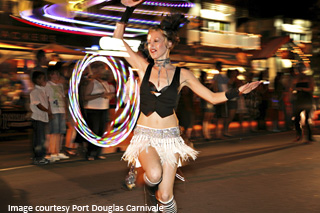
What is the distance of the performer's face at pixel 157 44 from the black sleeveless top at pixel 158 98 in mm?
200

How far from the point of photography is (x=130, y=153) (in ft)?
13.4

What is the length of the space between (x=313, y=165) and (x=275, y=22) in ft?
91.1

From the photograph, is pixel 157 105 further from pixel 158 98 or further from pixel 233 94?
pixel 233 94

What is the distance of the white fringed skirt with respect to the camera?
403cm

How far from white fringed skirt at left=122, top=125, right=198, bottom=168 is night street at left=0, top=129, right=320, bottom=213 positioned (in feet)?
4.03

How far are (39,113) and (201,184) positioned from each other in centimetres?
364

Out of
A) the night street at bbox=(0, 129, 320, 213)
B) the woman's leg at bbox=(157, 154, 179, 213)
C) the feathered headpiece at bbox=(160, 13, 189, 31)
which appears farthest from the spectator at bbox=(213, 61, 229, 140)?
the woman's leg at bbox=(157, 154, 179, 213)

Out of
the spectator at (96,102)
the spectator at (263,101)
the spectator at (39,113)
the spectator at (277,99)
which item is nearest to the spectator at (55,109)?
the spectator at (39,113)

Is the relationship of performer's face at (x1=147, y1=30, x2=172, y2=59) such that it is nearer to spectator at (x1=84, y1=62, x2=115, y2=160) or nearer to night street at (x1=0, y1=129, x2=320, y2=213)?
night street at (x1=0, y1=129, x2=320, y2=213)

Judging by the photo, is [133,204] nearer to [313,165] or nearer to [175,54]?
[313,165]

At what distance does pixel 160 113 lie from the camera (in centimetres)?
413

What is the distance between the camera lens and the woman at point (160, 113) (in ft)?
13.0

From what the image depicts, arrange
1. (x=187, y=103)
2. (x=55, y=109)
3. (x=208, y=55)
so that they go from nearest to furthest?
(x=55, y=109), (x=187, y=103), (x=208, y=55)

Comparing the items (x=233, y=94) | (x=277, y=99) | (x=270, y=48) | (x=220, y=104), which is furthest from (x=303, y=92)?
(x=270, y=48)
